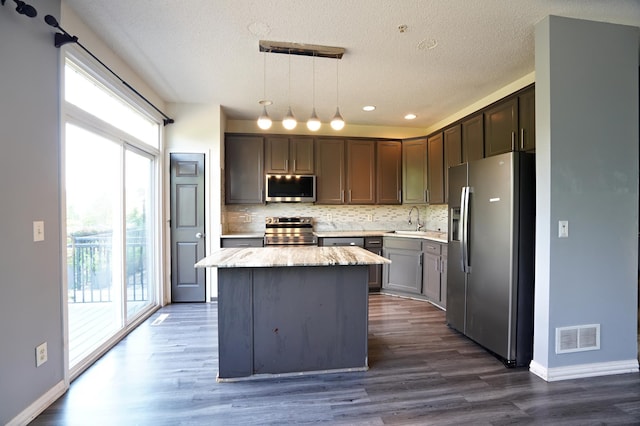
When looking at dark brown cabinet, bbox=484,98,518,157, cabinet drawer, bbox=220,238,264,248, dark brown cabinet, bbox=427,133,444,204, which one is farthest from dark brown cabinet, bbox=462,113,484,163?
cabinet drawer, bbox=220,238,264,248

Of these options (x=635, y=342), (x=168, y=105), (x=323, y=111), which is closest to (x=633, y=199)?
(x=635, y=342)

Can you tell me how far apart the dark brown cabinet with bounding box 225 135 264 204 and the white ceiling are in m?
0.75

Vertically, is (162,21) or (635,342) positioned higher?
(162,21)

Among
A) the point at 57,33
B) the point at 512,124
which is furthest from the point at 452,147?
the point at 57,33

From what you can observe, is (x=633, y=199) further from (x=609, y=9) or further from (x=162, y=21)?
(x=162, y=21)

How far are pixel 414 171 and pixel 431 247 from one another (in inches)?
54.5

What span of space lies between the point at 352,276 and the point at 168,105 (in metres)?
3.44

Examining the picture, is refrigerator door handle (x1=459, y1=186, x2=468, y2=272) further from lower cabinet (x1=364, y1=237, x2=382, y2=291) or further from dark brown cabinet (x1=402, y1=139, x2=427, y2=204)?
dark brown cabinet (x1=402, y1=139, x2=427, y2=204)

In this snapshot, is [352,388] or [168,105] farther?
[168,105]

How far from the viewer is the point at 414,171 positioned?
15.4 feet

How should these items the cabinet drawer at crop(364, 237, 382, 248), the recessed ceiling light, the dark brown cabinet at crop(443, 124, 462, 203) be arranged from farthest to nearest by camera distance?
the cabinet drawer at crop(364, 237, 382, 248), the dark brown cabinet at crop(443, 124, 462, 203), the recessed ceiling light

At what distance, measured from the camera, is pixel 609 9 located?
2.13 metres

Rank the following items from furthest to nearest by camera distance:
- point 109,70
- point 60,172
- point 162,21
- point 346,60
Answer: point 346,60, point 109,70, point 162,21, point 60,172

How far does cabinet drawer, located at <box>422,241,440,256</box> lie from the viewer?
148 inches
